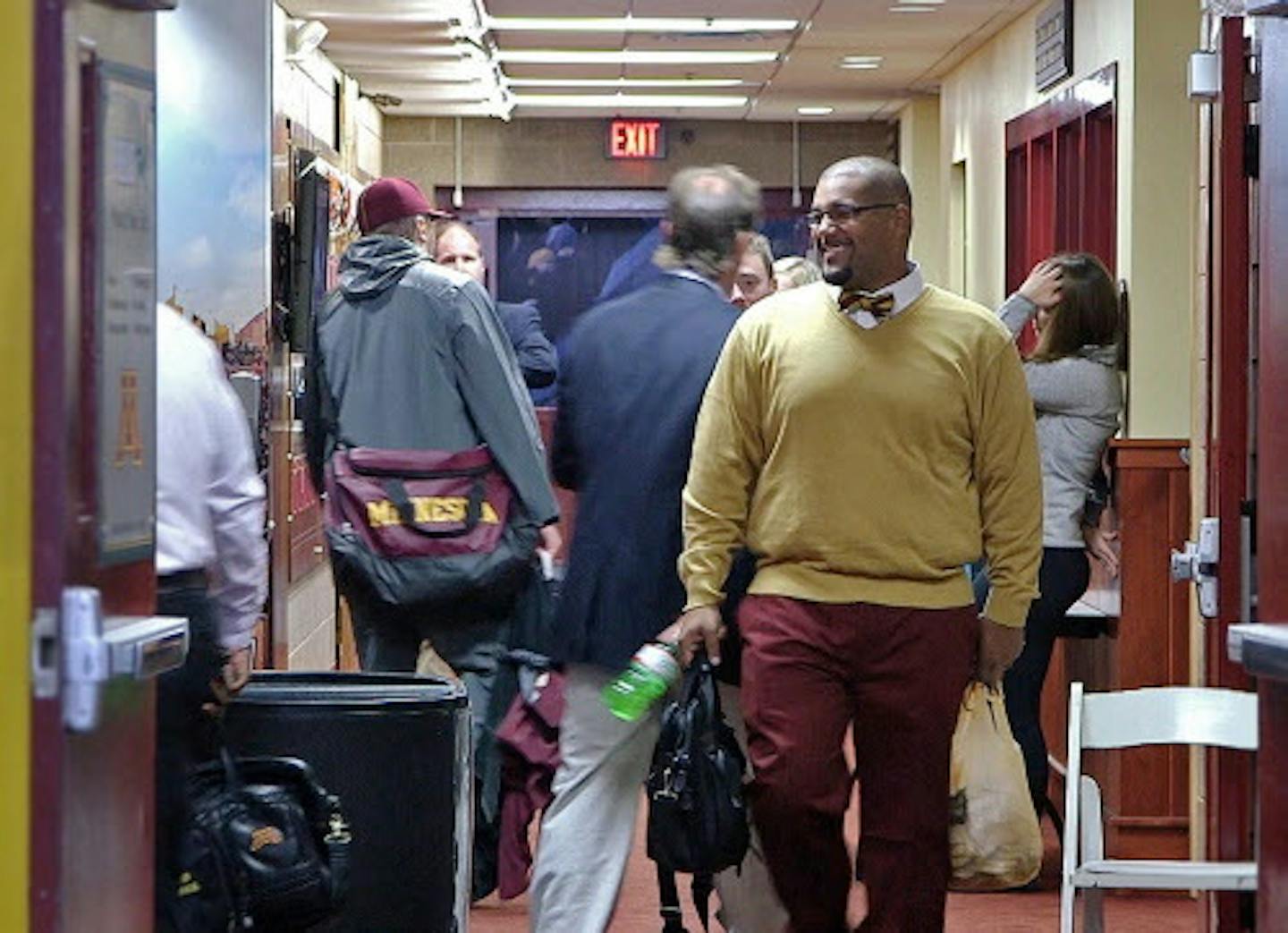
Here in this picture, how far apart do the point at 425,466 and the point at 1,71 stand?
10.6 ft

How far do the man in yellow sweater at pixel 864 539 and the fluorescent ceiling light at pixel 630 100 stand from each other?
1333 cm

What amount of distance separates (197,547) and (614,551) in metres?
1.16

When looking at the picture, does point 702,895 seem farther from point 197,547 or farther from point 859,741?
point 197,547

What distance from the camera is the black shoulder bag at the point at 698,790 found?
203 inches

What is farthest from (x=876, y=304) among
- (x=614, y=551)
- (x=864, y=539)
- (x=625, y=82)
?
(x=625, y=82)

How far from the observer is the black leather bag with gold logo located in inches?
177

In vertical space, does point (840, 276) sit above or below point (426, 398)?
above

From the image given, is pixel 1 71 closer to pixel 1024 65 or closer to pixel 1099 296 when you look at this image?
pixel 1099 296

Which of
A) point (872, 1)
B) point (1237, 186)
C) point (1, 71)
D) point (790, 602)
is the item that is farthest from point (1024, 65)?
point (1, 71)

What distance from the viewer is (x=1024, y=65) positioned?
13.3 meters

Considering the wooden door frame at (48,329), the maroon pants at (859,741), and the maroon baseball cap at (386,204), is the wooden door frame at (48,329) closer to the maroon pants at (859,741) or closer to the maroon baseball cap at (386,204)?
the maroon pants at (859,741)

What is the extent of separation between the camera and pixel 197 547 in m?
4.50

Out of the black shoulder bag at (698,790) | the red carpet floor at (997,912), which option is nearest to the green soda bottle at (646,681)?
the black shoulder bag at (698,790)

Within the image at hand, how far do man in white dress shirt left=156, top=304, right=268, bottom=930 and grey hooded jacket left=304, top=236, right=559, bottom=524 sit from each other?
57.2 inches
